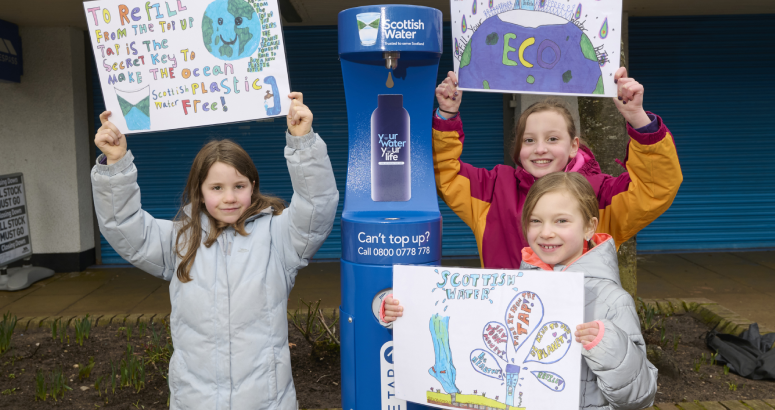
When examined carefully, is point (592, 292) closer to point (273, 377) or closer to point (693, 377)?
point (273, 377)

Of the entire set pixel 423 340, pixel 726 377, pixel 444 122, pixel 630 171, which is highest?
pixel 444 122

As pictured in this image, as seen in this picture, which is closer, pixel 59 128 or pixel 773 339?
pixel 773 339

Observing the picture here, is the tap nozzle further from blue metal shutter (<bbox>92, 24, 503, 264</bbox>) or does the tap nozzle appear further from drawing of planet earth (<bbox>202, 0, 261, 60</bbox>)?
blue metal shutter (<bbox>92, 24, 503, 264</bbox>)

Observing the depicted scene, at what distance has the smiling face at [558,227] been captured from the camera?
1874 mm

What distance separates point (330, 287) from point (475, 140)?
8.15 feet

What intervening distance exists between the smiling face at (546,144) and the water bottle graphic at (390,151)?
1.63ft

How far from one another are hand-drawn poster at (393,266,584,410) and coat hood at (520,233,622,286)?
0.14 m

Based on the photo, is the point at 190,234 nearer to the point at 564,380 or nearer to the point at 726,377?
the point at 564,380

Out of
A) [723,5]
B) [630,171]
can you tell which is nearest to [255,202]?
[630,171]

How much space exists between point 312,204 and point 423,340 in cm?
60

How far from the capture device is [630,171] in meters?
2.18

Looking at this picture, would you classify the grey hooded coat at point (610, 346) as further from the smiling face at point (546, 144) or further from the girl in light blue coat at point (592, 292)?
the smiling face at point (546, 144)

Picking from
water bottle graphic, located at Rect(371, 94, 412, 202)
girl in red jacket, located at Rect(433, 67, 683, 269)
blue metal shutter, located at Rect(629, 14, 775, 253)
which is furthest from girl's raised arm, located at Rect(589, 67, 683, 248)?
blue metal shutter, located at Rect(629, 14, 775, 253)

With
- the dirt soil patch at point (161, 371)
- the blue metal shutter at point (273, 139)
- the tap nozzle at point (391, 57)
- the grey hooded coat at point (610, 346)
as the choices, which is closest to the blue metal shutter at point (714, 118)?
the dirt soil patch at point (161, 371)
